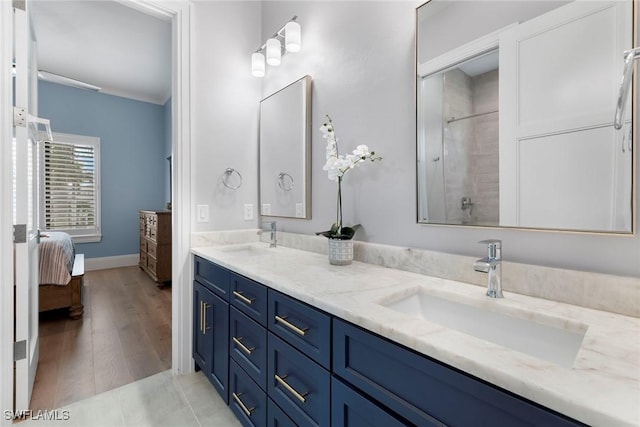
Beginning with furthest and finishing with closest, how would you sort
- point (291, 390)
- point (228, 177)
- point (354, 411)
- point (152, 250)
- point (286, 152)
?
point (152, 250), point (228, 177), point (286, 152), point (291, 390), point (354, 411)

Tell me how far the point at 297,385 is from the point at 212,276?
2.83ft

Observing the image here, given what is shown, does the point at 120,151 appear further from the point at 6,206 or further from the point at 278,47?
the point at 278,47

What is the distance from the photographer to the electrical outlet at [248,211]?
7.36 ft

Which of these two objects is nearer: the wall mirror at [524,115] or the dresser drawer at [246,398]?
Result: the wall mirror at [524,115]

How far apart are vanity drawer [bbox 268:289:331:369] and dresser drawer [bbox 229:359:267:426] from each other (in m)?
0.34

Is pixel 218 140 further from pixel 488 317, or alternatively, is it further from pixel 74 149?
pixel 74 149

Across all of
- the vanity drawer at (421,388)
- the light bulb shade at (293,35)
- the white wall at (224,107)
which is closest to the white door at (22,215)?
the white wall at (224,107)

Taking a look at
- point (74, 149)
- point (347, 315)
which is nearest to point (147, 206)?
point (74, 149)

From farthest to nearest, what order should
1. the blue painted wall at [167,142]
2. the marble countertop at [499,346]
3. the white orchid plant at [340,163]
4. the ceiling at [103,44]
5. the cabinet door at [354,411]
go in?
the blue painted wall at [167,142] → the ceiling at [103,44] → the white orchid plant at [340,163] → the cabinet door at [354,411] → the marble countertop at [499,346]

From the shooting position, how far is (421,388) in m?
0.67

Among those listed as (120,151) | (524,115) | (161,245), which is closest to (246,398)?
(524,115)

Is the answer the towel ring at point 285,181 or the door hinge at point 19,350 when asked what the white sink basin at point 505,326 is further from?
the door hinge at point 19,350

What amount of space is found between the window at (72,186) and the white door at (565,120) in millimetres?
5486

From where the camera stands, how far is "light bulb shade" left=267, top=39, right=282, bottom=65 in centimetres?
194
